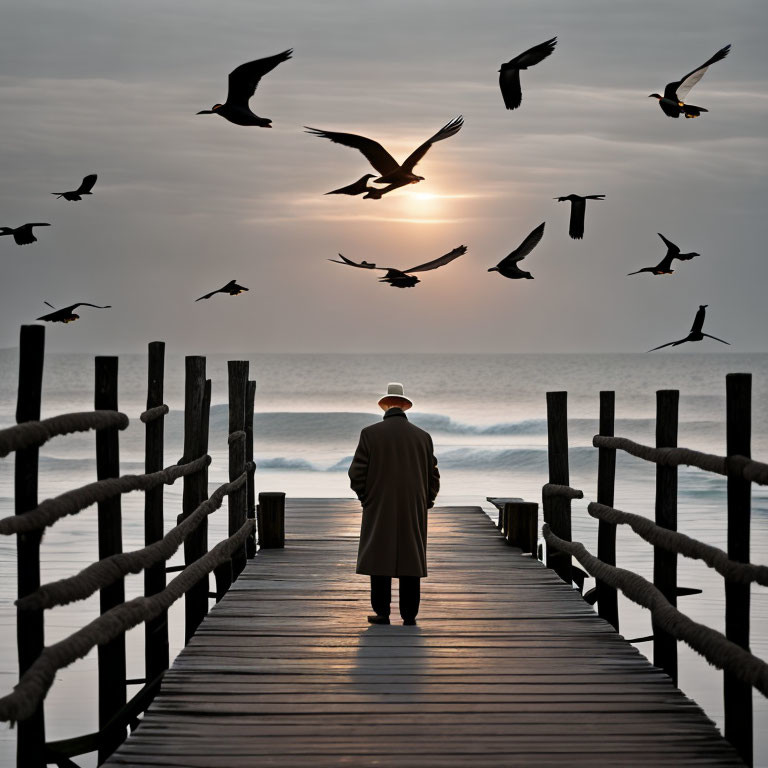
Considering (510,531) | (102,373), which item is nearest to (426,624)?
(102,373)

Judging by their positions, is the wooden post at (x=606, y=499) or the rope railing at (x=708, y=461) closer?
the rope railing at (x=708, y=461)

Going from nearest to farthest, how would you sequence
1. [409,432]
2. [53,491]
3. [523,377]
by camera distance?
[409,432] → [53,491] → [523,377]

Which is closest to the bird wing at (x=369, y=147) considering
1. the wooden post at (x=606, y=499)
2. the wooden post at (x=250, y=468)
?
the wooden post at (x=250, y=468)

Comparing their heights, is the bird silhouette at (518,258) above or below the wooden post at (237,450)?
above

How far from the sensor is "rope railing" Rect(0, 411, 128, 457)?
12.6 feet

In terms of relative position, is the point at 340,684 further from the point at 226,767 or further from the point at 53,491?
the point at 53,491

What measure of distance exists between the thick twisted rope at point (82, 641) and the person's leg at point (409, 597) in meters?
1.27

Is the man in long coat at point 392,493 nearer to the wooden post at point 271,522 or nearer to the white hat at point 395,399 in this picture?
the white hat at point 395,399

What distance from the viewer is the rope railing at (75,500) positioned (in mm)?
4100

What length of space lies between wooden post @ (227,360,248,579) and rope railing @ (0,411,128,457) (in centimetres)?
417

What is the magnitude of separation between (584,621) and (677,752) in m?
2.47

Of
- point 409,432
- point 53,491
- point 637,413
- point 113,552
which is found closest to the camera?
point 113,552

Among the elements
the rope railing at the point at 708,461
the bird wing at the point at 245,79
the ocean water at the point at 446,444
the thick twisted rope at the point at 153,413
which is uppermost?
the bird wing at the point at 245,79

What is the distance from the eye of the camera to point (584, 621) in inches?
267
